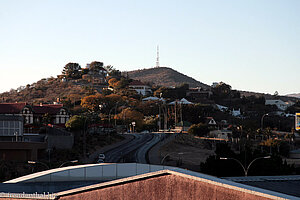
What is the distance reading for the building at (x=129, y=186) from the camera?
3597 cm

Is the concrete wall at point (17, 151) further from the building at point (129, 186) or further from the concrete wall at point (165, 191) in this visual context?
the concrete wall at point (165, 191)

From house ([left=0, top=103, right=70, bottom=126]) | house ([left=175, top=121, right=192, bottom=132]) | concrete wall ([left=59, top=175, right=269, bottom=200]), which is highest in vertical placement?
house ([left=0, top=103, right=70, bottom=126])

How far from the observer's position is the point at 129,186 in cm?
3878

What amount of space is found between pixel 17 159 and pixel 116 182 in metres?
47.0

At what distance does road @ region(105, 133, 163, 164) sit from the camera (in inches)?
3560

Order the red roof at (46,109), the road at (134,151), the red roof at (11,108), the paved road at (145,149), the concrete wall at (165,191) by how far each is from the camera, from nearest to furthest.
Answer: the concrete wall at (165,191) → the road at (134,151) → the paved road at (145,149) → the red roof at (11,108) → the red roof at (46,109)

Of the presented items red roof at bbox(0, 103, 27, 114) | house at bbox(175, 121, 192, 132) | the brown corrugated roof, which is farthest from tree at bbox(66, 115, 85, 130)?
house at bbox(175, 121, 192, 132)

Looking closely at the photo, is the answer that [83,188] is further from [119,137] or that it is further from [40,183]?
[119,137]

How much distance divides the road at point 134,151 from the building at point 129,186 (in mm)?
41340

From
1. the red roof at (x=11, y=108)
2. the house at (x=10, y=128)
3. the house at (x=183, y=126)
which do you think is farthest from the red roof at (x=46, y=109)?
the house at (x=183, y=126)

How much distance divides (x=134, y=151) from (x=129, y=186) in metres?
61.2

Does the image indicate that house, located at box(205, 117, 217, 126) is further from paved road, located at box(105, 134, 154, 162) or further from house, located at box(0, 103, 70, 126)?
house, located at box(0, 103, 70, 126)

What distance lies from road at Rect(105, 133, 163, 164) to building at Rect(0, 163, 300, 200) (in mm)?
41340

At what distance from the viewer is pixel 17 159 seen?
270 feet
